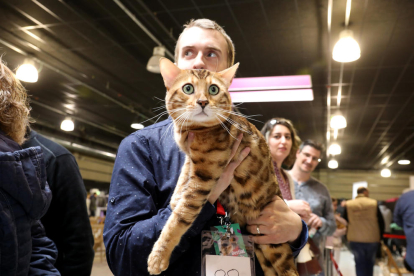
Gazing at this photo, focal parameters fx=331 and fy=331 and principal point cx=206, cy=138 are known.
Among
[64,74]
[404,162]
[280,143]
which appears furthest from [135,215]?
[404,162]

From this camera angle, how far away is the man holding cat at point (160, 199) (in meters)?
1.00

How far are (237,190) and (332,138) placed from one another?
12036mm

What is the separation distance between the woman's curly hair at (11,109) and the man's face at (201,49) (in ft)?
2.31

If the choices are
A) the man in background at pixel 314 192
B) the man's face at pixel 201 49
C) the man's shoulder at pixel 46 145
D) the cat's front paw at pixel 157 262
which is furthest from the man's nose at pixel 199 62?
the man in background at pixel 314 192

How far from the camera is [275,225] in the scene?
114cm

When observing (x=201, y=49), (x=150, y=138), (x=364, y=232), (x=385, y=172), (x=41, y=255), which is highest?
(x=385, y=172)

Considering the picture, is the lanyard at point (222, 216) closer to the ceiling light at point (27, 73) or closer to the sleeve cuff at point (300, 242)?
the sleeve cuff at point (300, 242)

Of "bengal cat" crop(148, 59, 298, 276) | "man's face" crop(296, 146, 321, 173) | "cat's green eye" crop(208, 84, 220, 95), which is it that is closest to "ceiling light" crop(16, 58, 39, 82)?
"man's face" crop(296, 146, 321, 173)

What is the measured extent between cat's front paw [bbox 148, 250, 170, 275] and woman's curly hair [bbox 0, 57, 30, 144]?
33.3 inches

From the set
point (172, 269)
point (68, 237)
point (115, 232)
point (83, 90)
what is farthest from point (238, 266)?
point (83, 90)

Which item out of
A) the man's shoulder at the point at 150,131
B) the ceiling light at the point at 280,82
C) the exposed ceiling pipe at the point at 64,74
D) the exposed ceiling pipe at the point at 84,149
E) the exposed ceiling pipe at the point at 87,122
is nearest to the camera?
the man's shoulder at the point at 150,131

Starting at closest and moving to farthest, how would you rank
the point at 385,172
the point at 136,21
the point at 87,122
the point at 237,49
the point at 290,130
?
the point at 290,130 < the point at 136,21 < the point at 237,49 < the point at 87,122 < the point at 385,172

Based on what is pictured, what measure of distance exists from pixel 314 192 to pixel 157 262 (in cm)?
260

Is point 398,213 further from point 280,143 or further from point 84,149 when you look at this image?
point 84,149
